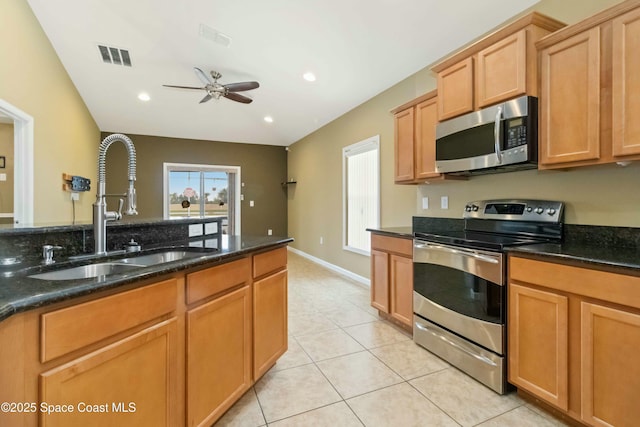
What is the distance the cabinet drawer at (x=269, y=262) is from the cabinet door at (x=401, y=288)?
3.79 ft

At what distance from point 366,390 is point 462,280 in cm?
97

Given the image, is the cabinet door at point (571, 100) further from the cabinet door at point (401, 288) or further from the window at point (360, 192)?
the window at point (360, 192)

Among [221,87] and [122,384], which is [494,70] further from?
[221,87]

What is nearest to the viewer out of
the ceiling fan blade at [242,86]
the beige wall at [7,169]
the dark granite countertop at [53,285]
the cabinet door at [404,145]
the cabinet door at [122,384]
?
the dark granite countertop at [53,285]

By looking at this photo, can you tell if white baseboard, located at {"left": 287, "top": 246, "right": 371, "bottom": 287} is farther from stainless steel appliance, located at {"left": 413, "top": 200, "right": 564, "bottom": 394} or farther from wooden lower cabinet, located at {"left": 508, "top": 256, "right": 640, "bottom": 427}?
wooden lower cabinet, located at {"left": 508, "top": 256, "right": 640, "bottom": 427}

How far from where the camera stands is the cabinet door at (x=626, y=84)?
59.5 inches

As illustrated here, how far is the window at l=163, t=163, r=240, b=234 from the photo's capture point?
6953mm

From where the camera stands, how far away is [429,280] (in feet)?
7.75

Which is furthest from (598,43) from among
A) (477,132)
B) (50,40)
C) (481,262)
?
(50,40)

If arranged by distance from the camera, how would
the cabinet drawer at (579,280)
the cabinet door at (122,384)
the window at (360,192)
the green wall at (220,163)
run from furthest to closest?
the green wall at (220,163) < the window at (360,192) < the cabinet drawer at (579,280) < the cabinet door at (122,384)

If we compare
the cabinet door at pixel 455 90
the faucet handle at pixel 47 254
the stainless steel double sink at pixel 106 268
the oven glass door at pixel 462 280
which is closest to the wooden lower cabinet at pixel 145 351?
the stainless steel double sink at pixel 106 268

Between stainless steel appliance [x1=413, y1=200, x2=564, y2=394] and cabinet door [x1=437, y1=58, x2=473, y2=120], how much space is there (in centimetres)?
82

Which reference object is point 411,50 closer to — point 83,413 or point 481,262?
point 481,262

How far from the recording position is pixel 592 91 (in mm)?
1678
